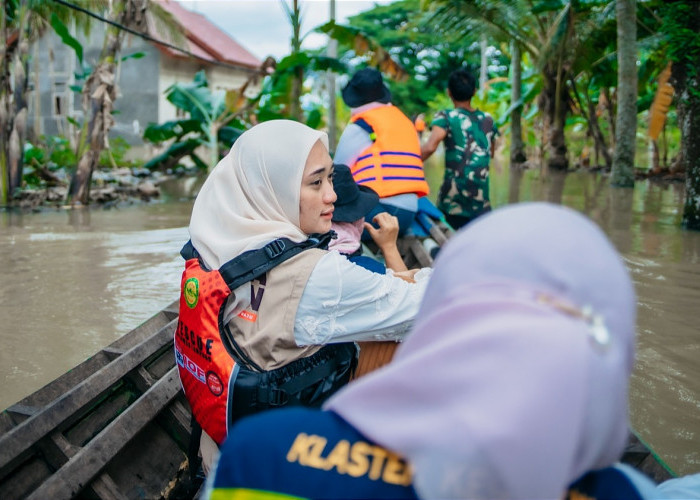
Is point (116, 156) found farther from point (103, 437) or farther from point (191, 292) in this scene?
point (191, 292)

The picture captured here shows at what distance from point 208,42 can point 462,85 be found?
20396 mm

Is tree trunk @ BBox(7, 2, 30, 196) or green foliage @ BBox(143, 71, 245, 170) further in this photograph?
green foliage @ BBox(143, 71, 245, 170)

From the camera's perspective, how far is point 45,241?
7.97m

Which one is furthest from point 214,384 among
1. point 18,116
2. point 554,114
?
point 554,114

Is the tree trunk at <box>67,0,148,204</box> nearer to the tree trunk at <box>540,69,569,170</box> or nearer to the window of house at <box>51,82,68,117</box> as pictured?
the tree trunk at <box>540,69,569,170</box>

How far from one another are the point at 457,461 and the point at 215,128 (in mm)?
14621

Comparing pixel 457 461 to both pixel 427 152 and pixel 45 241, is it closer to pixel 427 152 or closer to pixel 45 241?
pixel 427 152

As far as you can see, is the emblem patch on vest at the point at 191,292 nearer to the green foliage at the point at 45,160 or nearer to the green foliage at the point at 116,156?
the green foliage at the point at 45,160

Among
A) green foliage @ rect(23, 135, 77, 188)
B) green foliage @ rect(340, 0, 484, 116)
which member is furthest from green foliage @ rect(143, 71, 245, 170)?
green foliage @ rect(340, 0, 484, 116)

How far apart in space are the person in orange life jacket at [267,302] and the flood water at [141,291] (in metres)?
1.83

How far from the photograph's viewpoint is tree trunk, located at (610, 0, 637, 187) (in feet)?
35.3

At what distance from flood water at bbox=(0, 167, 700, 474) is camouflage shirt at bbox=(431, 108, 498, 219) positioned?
4.74 feet

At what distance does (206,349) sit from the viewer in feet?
6.20

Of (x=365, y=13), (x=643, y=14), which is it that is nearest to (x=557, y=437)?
(x=643, y=14)
